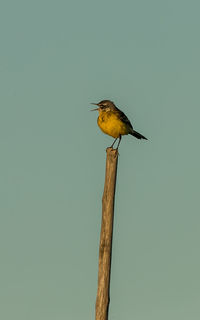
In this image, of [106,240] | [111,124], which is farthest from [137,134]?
[106,240]

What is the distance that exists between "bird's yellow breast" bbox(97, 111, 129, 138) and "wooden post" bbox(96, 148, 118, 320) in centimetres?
620

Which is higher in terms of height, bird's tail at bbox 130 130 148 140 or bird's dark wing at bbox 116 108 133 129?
bird's dark wing at bbox 116 108 133 129

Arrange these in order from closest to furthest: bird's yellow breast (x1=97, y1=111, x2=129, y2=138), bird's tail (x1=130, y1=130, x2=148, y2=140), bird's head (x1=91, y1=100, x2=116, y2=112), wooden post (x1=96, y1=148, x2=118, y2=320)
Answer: wooden post (x1=96, y1=148, x2=118, y2=320)
bird's yellow breast (x1=97, y1=111, x2=129, y2=138)
bird's head (x1=91, y1=100, x2=116, y2=112)
bird's tail (x1=130, y1=130, x2=148, y2=140)

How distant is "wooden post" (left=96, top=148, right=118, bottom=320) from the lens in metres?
12.0

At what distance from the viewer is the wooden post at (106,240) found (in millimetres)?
12047

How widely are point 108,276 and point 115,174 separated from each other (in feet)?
5.40

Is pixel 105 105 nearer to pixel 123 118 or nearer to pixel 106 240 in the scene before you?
pixel 123 118

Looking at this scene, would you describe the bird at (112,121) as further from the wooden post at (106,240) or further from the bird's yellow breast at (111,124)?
the wooden post at (106,240)

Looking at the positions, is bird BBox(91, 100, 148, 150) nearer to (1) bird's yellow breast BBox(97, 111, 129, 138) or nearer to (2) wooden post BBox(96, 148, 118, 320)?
(1) bird's yellow breast BBox(97, 111, 129, 138)

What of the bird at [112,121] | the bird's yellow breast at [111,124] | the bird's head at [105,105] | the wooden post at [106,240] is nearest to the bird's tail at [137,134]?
the bird at [112,121]

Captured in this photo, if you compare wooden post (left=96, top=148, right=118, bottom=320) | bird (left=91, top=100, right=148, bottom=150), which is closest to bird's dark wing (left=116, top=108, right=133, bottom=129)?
bird (left=91, top=100, right=148, bottom=150)

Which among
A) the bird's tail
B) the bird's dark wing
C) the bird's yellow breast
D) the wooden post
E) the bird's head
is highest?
the bird's head

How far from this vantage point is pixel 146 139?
20.3 m

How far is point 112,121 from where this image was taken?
62.9ft
